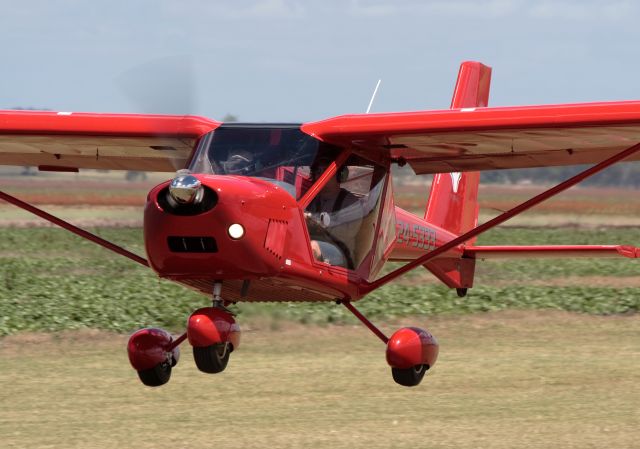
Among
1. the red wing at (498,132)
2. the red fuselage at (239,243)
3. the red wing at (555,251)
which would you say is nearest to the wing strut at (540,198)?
the red wing at (498,132)

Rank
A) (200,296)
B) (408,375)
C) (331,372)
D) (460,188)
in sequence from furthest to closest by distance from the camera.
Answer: (200,296)
(331,372)
(460,188)
(408,375)

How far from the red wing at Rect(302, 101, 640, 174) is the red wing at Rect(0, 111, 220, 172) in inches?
50.8

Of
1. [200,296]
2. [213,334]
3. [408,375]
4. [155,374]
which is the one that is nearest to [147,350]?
[155,374]

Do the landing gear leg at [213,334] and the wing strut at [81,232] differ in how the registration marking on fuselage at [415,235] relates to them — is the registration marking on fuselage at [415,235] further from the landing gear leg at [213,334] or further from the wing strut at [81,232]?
the landing gear leg at [213,334]

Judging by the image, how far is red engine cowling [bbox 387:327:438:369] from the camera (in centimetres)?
1027

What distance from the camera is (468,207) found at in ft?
48.9

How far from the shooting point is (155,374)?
986 cm

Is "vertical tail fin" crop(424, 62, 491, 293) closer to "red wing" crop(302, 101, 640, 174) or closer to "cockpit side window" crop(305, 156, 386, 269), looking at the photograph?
"red wing" crop(302, 101, 640, 174)

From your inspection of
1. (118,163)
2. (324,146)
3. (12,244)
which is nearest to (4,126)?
(118,163)

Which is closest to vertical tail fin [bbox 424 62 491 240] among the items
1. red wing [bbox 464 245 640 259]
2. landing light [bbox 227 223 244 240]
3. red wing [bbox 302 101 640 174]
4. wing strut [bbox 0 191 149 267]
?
red wing [bbox 464 245 640 259]

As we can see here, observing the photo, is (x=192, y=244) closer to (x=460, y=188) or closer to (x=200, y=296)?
(x=460, y=188)

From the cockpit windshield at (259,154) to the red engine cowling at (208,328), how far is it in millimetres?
1114

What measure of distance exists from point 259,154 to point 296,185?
1.21 feet

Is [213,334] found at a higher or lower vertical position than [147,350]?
higher
